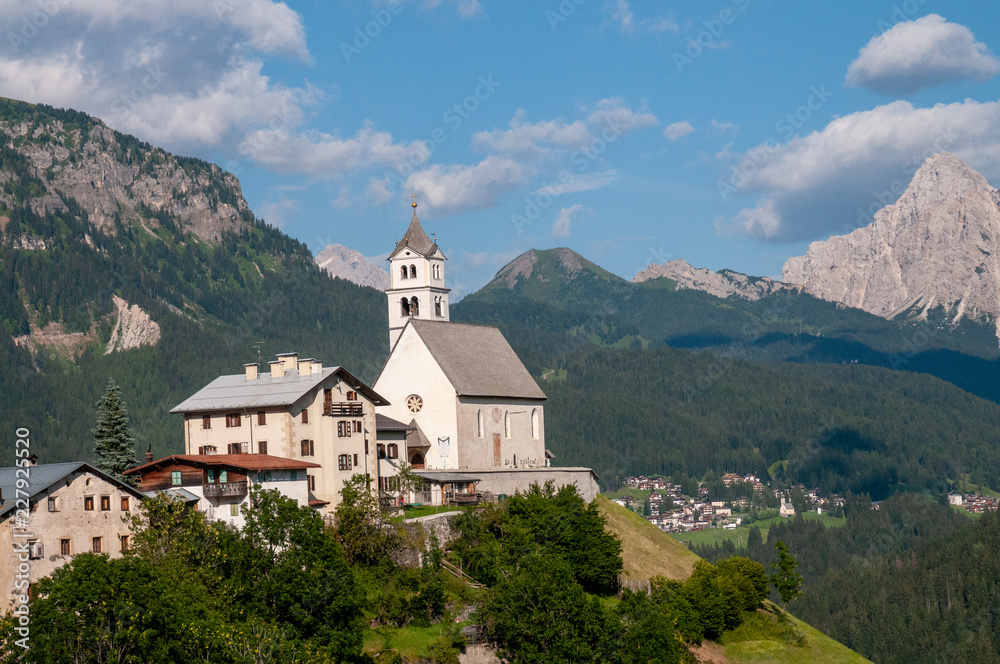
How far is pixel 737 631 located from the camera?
298 feet

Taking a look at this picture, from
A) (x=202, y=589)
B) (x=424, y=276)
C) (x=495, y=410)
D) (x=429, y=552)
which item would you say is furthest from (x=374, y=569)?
(x=424, y=276)

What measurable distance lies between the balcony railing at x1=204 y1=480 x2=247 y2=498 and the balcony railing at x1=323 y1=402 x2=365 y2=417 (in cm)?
1150

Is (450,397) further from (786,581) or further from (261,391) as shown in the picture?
(786,581)

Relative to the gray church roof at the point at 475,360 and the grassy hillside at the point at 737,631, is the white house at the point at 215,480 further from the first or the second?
the grassy hillside at the point at 737,631

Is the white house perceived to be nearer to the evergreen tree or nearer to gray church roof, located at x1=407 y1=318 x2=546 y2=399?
the evergreen tree

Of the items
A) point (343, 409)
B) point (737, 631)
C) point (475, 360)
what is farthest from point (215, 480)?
point (737, 631)

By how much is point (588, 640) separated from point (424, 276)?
51318 millimetres

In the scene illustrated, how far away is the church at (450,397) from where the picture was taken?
320ft

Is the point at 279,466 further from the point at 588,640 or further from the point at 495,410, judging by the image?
the point at 495,410

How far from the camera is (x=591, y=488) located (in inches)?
4272

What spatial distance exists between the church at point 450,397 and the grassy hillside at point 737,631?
7.21 metres

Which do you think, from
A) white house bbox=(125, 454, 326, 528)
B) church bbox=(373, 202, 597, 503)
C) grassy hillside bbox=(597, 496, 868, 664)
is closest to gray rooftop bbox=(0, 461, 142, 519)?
white house bbox=(125, 454, 326, 528)

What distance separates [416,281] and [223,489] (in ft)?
150

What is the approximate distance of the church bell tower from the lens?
112500mm
